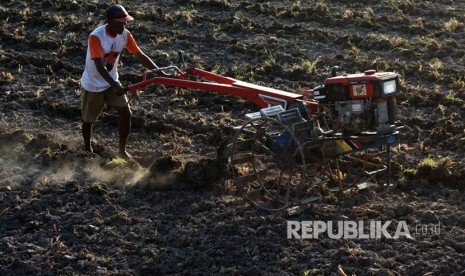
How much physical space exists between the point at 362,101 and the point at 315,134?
48cm

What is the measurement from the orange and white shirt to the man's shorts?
7cm

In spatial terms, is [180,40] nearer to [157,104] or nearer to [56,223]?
[157,104]

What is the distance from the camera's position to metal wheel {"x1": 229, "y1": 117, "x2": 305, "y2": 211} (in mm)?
7762

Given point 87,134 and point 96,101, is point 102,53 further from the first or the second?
point 87,134

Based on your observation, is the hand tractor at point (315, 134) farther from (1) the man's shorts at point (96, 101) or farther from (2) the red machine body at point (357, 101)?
(1) the man's shorts at point (96, 101)

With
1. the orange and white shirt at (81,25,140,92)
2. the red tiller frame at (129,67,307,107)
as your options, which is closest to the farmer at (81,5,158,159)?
the orange and white shirt at (81,25,140,92)

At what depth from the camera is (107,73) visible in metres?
8.87

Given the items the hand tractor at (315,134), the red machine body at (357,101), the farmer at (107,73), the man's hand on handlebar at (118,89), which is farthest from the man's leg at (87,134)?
the red machine body at (357,101)

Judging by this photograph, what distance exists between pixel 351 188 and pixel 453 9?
6.50 m

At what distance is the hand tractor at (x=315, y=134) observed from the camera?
768 cm

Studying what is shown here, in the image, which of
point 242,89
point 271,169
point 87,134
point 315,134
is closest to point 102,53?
point 87,134

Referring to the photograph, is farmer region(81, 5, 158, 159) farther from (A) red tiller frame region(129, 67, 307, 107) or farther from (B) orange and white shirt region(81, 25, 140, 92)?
(A) red tiller frame region(129, 67, 307, 107)

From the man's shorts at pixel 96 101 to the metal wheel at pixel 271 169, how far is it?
1.42 metres

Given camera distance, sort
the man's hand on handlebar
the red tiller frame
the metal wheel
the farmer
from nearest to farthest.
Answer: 1. the metal wheel
2. the red tiller frame
3. the man's hand on handlebar
4. the farmer
